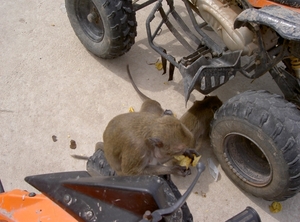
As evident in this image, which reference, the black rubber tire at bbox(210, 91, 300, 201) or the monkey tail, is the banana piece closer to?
the black rubber tire at bbox(210, 91, 300, 201)

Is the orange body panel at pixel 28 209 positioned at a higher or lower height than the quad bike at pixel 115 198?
lower

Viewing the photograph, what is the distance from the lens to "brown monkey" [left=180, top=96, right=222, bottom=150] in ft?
10.0

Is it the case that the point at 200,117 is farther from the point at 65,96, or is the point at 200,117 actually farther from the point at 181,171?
the point at 65,96

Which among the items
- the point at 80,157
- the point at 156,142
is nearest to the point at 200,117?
the point at 156,142

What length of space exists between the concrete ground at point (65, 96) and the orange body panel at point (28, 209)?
1.33 meters

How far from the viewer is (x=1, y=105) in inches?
Result: 143

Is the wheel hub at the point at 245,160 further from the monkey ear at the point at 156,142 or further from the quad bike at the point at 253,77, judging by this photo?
the monkey ear at the point at 156,142

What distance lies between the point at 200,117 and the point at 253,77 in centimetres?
62

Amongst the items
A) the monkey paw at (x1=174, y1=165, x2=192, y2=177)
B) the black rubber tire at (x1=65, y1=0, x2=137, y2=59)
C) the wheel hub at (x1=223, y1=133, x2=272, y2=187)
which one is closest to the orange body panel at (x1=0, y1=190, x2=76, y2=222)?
the monkey paw at (x1=174, y1=165, x2=192, y2=177)

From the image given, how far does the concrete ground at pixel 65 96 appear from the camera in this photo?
9.96 ft

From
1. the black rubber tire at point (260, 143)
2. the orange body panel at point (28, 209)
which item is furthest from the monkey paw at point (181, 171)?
the orange body panel at point (28, 209)

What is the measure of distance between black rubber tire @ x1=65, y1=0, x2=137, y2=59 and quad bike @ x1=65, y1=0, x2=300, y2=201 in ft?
0.03

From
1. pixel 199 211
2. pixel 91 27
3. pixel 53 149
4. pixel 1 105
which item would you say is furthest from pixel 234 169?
pixel 1 105

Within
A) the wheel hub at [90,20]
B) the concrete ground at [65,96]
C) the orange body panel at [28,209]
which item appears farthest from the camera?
the wheel hub at [90,20]
